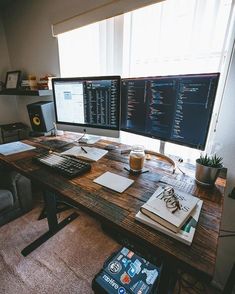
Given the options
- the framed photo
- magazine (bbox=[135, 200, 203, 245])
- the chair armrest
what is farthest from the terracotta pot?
the framed photo

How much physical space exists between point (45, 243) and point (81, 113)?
109cm

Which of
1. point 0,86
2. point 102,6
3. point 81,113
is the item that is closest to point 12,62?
point 0,86

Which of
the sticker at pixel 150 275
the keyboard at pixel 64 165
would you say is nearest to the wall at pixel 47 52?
the sticker at pixel 150 275

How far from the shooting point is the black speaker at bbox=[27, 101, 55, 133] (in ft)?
4.95

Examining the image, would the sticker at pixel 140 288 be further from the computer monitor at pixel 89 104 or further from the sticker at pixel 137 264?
the computer monitor at pixel 89 104

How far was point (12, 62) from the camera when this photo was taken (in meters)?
2.49

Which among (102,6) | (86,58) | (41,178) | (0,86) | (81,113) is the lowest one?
(41,178)

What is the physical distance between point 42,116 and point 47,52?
2.76 feet

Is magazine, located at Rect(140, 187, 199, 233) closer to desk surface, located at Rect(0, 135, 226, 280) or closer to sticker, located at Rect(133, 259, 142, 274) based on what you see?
desk surface, located at Rect(0, 135, 226, 280)

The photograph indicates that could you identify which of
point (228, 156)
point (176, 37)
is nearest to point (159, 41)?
point (176, 37)

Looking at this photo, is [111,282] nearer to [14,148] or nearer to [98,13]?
[14,148]

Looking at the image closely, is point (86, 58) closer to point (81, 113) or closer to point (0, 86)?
point (81, 113)

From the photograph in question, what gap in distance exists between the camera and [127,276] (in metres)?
0.93

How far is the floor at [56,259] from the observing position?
1.08 m
